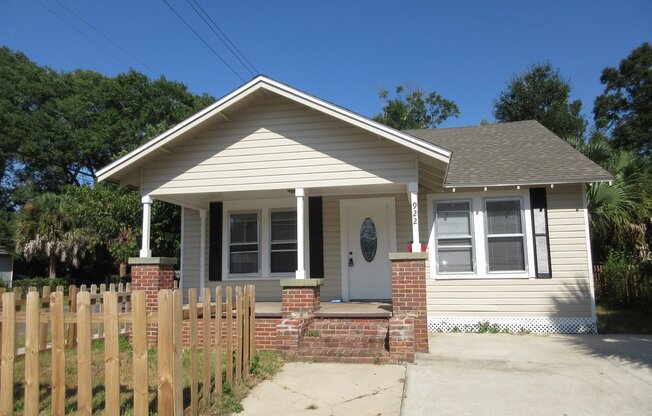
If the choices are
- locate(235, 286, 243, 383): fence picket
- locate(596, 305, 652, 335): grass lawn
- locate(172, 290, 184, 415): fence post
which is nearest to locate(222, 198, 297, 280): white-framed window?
locate(235, 286, 243, 383): fence picket

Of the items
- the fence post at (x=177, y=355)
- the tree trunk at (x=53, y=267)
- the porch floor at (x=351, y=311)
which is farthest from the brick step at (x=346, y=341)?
the tree trunk at (x=53, y=267)

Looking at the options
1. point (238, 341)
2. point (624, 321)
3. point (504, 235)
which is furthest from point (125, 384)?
point (624, 321)

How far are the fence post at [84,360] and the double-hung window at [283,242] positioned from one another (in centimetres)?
733

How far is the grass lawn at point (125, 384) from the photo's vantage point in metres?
5.07

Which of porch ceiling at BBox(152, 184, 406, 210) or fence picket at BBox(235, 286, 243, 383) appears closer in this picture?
fence picket at BBox(235, 286, 243, 383)

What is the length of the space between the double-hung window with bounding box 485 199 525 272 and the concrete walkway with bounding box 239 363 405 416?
4.22m

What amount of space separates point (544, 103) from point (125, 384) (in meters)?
28.1

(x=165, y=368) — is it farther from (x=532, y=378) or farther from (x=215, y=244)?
(x=215, y=244)

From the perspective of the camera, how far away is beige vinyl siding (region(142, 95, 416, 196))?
29.1 feet

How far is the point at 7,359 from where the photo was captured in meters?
4.24

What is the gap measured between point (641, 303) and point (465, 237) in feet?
17.2

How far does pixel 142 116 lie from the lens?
37.6m

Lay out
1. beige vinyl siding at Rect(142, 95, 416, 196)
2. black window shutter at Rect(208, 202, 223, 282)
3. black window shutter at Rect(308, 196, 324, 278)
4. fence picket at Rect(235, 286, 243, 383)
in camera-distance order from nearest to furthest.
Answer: fence picket at Rect(235, 286, 243, 383)
beige vinyl siding at Rect(142, 95, 416, 196)
black window shutter at Rect(308, 196, 324, 278)
black window shutter at Rect(208, 202, 223, 282)

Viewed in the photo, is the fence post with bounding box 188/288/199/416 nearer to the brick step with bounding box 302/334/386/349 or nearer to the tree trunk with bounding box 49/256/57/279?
the brick step with bounding box 302/334/386/349
